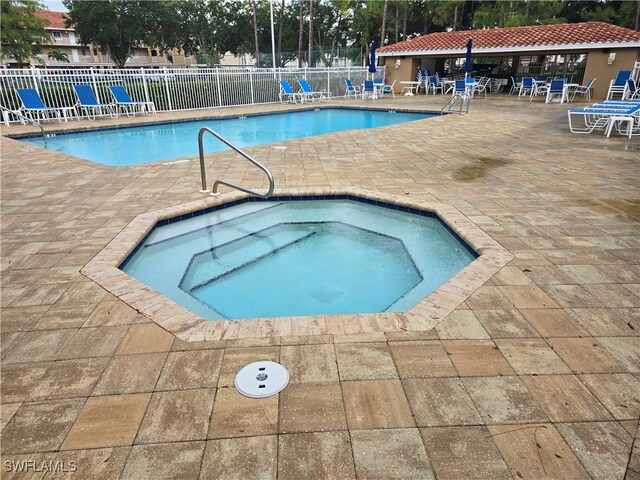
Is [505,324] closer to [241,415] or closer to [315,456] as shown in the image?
[315,456]

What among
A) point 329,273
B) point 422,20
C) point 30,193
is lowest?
point 329,273

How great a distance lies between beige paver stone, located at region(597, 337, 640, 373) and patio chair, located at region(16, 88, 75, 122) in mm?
12604

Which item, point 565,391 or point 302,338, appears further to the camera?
point 302,338

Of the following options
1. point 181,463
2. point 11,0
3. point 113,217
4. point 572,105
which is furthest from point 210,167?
point 11,0

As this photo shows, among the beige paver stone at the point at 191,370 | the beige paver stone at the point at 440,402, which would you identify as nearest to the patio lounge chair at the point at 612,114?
the beige paver stone at the point at 440,402

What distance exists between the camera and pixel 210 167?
648 cm

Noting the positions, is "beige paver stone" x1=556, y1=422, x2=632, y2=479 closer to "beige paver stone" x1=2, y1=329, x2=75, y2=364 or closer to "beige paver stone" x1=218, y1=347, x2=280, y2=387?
"beige paver stone" x1=218, y1=347, x2=280, y2=387

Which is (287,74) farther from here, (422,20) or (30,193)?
(422,20)

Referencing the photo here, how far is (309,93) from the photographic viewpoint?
53.8 feet

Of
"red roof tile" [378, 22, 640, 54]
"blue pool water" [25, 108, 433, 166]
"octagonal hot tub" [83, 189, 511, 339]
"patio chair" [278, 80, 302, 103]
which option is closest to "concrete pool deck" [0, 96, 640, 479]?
"octagonal hot tub" [83, 189, 511, 339]

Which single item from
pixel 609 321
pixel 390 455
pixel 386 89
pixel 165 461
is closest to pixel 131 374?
pixel 165 461

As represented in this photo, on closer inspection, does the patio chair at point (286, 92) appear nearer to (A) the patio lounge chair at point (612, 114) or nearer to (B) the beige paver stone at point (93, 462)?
(A) the patio lounge chair at point (612, 114)

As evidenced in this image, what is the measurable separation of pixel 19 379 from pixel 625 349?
317 cm

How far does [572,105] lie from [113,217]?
1564 cm
